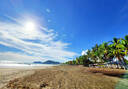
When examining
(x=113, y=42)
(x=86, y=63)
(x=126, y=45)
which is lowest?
(x=86, y=63)

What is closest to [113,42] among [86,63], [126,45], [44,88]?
[126,45]

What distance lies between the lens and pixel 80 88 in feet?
18.6

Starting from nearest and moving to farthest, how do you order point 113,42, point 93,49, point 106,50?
point 113,42 → point 106,50 → point 93,49

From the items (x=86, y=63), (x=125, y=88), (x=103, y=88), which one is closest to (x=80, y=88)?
(x=103, y=88)

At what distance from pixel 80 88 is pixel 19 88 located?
17.1 feet

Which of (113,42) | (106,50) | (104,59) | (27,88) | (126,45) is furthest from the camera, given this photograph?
(104,59)

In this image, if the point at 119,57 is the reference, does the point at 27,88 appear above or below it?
below

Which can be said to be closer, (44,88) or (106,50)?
(44,88)

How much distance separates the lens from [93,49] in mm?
42281

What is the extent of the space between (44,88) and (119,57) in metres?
30.9

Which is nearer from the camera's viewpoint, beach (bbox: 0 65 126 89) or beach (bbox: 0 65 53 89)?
beach (bbox: 0 65 126 89)

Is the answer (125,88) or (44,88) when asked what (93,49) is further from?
(44,88)

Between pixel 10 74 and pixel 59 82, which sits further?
pixel 10 74

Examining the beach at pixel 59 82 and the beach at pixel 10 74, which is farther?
the beach at pixel 10 74
